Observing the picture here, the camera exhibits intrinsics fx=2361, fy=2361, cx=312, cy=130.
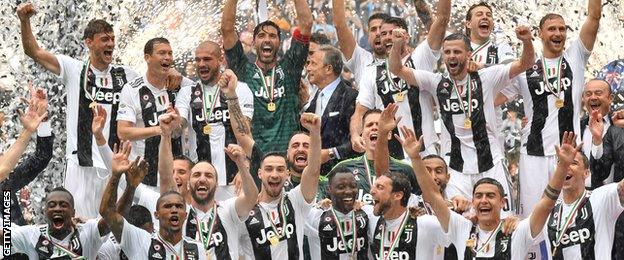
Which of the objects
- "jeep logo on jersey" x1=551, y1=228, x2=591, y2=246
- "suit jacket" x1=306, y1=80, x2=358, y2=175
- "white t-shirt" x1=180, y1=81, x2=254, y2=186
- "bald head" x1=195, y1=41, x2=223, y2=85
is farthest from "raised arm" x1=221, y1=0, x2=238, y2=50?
"jeep logo on jersey" x1=551, y1=228, x2=591, y2=246

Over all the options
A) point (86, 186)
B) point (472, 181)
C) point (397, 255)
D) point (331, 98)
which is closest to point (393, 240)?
point (397, 255)

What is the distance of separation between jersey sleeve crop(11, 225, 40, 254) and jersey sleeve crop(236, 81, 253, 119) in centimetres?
225

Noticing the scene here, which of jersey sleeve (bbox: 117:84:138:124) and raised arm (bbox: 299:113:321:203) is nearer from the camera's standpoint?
raised arm (bbox: 299:113:321:203)

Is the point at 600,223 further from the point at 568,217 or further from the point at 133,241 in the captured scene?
the point at 133,241

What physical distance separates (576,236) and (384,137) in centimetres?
150

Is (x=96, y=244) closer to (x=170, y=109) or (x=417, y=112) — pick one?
(x=170, y=109)

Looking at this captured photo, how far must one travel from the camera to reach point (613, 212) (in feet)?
52.9

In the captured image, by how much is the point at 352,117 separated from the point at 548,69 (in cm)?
151

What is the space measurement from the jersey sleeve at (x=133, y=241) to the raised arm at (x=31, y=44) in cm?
203

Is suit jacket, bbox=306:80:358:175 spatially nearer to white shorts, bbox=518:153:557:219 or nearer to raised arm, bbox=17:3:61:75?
white shorts, bbox=518:153:557:219

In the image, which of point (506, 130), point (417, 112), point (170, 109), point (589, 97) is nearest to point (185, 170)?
point (170, 109)

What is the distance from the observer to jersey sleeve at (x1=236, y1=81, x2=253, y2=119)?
17.6 metres

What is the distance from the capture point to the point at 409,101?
58.0 feet

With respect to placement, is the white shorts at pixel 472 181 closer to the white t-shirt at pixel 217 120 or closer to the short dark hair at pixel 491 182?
the short dark hair at pixel 491 182
